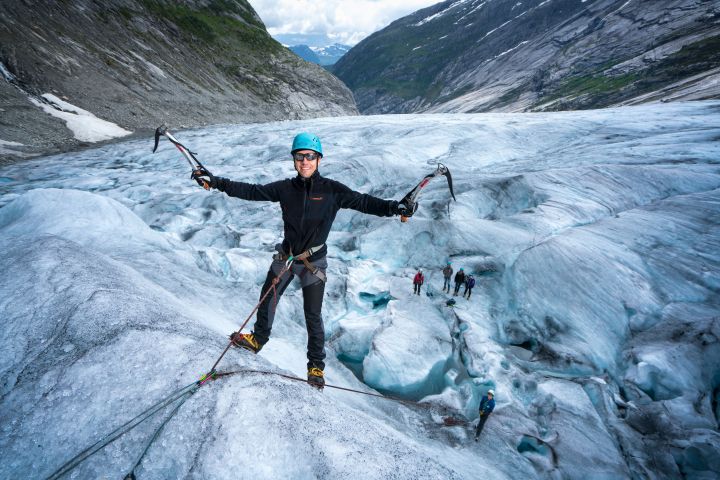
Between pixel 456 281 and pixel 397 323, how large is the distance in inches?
120

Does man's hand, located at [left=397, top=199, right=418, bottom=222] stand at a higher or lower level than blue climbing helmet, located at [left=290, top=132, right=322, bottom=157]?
lower

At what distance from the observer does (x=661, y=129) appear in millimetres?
22891

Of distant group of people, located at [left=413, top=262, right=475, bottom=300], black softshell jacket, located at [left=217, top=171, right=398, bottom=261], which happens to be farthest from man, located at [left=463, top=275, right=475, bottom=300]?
black softshell jacket, located at [left=217, top=171, right=398, bottom=261]

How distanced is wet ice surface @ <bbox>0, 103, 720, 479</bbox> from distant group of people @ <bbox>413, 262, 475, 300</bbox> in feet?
1.38

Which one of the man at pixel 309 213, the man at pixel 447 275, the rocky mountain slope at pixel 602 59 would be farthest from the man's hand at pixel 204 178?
the rocky mountain slope at pixel 602 59

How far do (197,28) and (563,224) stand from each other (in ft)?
337

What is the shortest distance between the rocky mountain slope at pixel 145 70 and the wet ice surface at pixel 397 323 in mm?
22426

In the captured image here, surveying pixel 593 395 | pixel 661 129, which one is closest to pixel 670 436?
pixel 593 395

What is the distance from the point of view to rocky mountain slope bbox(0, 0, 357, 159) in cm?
3550

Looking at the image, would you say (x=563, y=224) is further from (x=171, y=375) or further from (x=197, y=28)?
(x=197, y=28)

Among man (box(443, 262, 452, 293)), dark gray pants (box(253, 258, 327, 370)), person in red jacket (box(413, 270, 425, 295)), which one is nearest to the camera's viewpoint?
dark gray pants (box(253, 258, 327, 370))

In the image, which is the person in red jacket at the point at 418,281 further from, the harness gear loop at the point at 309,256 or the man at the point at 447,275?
the harness gear loop at the point at 309,256

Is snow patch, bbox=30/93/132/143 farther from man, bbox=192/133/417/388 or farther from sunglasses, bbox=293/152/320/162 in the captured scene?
sunglasses, bbox=293/152/320/162

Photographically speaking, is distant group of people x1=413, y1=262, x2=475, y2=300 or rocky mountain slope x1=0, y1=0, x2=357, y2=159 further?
rocky mountain slope x1=0, y1=0, x2=357, y2=159
